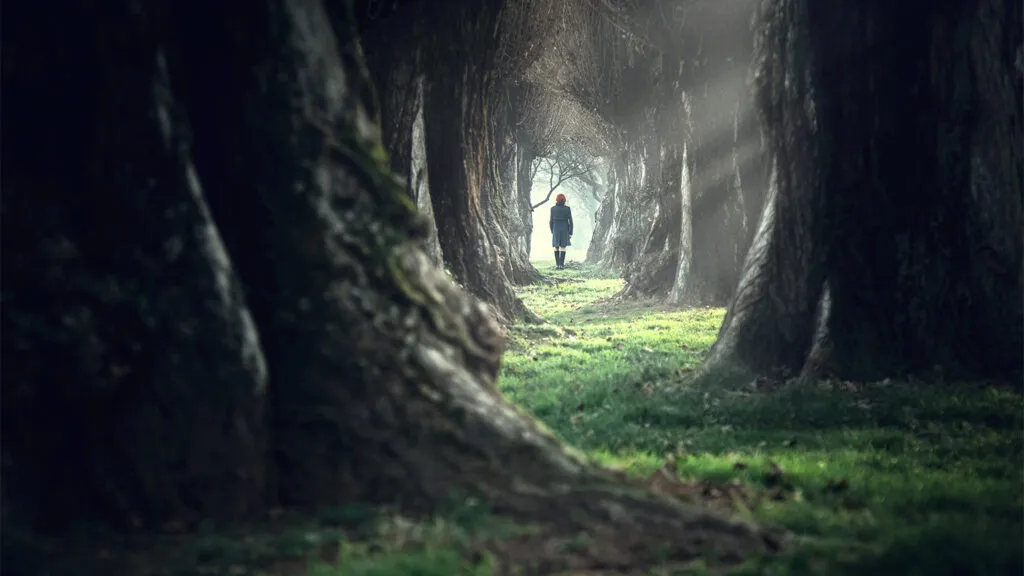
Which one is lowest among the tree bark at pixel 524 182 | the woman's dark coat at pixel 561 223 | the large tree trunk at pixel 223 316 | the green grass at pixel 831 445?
the green grass at pixel 831 445

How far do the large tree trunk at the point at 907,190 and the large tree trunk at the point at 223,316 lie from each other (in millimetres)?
4950

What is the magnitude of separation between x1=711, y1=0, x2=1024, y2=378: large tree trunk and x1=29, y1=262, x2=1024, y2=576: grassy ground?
1.72ft

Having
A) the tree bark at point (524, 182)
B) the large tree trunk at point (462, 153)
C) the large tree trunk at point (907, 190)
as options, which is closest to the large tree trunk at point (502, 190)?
the large tree trunk at point (462, 153)

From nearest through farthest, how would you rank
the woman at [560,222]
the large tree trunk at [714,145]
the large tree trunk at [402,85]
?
the large tree trunk at [402,85], the large tree trunk at [714,145], the woman at [560,222]

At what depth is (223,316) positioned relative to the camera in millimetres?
4113

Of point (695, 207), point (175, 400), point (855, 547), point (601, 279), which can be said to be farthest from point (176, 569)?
point (601, 279)

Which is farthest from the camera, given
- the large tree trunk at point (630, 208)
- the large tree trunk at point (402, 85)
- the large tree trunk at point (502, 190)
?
the large tree trunk at point (630, 208)

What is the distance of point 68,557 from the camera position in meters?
3.76

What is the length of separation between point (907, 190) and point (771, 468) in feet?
12.3

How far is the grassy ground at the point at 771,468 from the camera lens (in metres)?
3.79

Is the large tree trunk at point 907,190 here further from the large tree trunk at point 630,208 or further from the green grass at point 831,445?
the large tree trunk at point 630,208

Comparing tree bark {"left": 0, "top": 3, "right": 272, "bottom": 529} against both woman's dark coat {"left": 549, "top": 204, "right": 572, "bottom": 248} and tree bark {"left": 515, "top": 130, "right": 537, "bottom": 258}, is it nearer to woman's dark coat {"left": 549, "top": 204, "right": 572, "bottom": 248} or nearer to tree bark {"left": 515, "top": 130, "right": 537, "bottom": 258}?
woman's dark coat {"left": 549, "top": 204, "right": 572, "bottom": 248}

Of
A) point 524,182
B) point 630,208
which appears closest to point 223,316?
point 630,208

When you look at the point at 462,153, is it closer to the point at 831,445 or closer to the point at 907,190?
the point at 907,190
